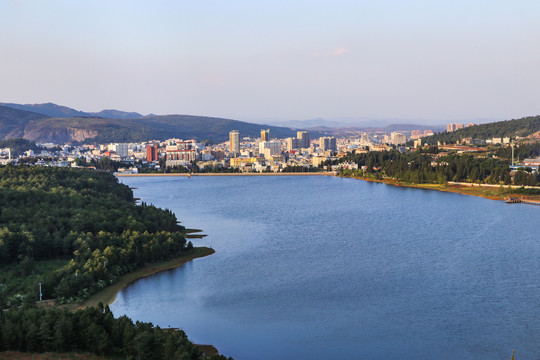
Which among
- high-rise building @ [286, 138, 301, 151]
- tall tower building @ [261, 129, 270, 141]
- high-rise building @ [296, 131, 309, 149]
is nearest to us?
high-rise building @ [286, 138, 301, 151]

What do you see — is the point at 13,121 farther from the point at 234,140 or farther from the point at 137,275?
the point at 137,275

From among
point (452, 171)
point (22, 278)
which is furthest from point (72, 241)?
point (452, 171)

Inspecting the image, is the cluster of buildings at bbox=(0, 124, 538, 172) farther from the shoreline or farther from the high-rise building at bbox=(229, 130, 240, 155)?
the shoreline

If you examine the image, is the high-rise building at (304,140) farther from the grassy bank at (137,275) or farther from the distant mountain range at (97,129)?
the grassy bank at (137,275)

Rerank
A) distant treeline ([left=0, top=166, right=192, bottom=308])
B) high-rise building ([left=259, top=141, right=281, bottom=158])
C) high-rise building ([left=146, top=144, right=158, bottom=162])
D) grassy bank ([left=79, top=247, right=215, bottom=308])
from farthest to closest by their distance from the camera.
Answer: high-rise building ([left=259, top=141, right=281, bottom=158]) < high-rise building ([left=146, top=144, right=158, bottom=162]) < distant treeline ([left=0, top=166, right=192, bottom=308]) < grassy bank ([left=79, top=247, right=215, bottom=308])

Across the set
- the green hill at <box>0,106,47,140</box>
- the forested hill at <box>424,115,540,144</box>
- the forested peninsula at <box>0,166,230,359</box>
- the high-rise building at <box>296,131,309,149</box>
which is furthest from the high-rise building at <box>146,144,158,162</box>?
the green hill at <box>0,106,47,140</box>

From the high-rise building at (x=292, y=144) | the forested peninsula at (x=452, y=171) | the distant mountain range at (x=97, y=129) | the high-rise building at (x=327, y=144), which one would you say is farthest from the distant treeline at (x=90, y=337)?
the distant mountain range at (x=97, y=129)

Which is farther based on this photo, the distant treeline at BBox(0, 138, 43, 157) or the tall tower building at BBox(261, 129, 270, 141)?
the tall tower building at BBox(261, 129, 270, 141)
